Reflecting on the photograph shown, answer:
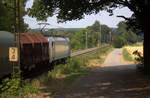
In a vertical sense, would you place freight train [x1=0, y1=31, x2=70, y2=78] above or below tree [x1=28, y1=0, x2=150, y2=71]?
below

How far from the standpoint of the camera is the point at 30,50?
13.9 meters

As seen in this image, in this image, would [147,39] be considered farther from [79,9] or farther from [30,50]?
[30,50]

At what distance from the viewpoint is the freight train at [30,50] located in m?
10.6

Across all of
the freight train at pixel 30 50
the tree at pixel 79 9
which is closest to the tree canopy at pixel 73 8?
the tree at pixel 79 9

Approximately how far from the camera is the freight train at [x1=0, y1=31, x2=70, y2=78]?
10594mm

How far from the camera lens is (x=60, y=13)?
44.2ft

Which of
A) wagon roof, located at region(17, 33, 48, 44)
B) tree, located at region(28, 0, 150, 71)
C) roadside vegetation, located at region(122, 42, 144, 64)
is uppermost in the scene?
tree, located at region(28, 0, 150, 71)

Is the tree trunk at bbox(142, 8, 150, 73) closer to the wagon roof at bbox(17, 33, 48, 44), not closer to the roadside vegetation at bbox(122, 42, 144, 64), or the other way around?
the roadside vegetation at bbox(122, 42, 144, 64)

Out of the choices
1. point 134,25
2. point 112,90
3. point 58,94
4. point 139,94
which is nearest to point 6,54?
point 58,94

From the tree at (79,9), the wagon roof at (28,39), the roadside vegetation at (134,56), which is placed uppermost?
the tree at (79,9)

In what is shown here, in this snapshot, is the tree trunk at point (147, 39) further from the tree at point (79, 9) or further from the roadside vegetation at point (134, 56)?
the roadside vegetation at point (134, 56)

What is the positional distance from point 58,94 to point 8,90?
199cm

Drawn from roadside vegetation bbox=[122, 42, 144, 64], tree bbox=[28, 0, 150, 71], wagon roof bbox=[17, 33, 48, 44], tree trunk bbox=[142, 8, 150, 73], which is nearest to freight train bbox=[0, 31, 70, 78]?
wagon roof bbox=[17, 33, 48, 44]

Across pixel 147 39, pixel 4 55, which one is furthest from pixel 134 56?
pixel 4 55
